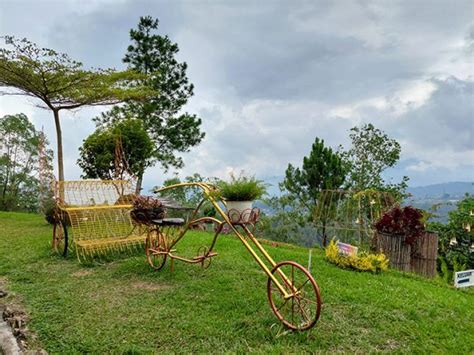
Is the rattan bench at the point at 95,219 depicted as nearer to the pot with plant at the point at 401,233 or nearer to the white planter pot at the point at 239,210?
the white planter pot at the point at 239,210

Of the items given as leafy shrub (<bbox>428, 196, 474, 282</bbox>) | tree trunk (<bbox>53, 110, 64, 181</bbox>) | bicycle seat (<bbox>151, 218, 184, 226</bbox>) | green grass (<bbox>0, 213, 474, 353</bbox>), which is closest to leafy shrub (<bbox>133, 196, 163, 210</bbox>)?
bicycle seat (<bbox>151, 218, 184, 226</bbox>)

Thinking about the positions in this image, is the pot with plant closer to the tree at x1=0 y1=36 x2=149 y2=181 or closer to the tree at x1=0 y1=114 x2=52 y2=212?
the tree at x1=0 y1=36 x2=149 y2=181

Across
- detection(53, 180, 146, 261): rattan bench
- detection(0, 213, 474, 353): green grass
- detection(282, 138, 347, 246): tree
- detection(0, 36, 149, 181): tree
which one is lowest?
detection(0, 213, 474, 353): green grass

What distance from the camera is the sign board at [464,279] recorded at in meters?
4.66

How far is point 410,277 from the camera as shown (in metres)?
5.11

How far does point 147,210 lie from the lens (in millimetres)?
4547

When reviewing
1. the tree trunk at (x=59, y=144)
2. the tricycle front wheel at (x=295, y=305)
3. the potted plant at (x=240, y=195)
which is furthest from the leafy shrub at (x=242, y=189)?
the tree trunk at (x=59, y=144)

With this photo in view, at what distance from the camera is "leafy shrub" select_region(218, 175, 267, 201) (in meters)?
3.60

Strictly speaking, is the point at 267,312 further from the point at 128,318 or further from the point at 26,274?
the point at 26,274

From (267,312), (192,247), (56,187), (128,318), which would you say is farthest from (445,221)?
(56,187)

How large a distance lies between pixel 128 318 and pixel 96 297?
75 cm

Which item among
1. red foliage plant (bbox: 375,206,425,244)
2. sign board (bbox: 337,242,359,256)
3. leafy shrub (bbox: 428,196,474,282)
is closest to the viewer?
sign board (bbox: 337,242,359,256)

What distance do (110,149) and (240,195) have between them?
7.78 metres

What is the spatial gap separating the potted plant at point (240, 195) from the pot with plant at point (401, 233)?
2.95m
